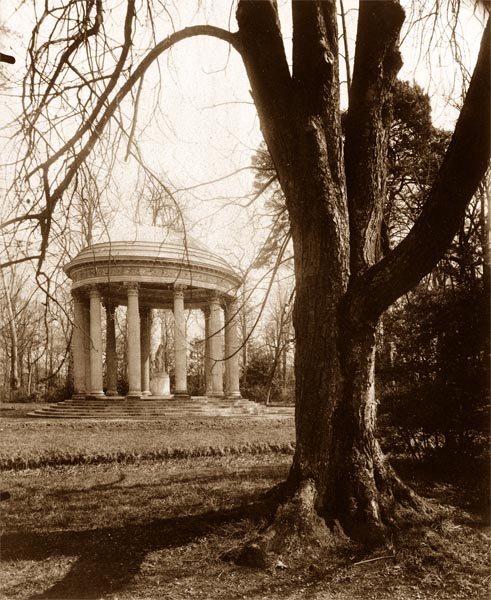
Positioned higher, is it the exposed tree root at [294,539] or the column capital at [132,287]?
the column capital at [132,287]

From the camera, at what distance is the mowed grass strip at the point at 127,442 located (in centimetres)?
1019

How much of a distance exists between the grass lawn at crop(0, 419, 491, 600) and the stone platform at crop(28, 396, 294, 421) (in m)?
13.5

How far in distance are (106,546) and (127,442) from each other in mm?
7538

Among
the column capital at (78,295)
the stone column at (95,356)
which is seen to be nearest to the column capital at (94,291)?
the stone column at (95,356)

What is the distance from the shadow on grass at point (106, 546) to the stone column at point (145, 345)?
82.0 feet

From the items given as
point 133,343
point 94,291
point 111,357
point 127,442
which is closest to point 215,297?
point 133,343

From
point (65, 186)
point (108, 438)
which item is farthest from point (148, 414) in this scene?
point (65, 186)

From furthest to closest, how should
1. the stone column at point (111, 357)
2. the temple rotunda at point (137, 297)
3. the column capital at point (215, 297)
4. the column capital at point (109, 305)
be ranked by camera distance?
the column capital at point (109, 305), the stone column at point (111, 357), the column capital at point (215, 297), the temple rotunda at point (137, 297)

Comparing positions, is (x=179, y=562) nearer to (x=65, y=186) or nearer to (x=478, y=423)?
(x=65, y=186)

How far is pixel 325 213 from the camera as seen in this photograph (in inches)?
186

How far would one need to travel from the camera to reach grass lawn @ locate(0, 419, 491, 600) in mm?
3727

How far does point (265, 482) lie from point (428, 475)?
8.07ft

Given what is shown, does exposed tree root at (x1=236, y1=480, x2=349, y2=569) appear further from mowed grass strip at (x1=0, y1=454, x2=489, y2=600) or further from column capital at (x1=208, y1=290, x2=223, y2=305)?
column capital at (x1=208, y1=290, x2=223, y2=305)

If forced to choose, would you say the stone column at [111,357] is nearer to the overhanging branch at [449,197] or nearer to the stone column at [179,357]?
the stone column at [179,357]
